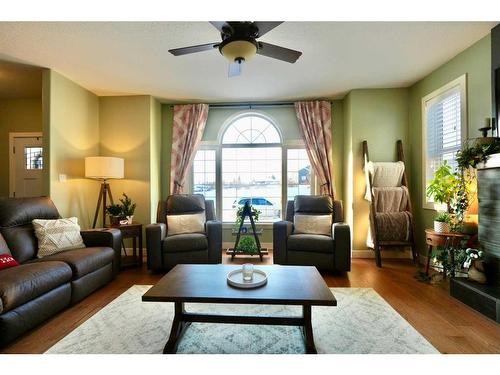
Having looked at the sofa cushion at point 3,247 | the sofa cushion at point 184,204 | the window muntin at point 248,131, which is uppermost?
the window muntin at point 248,131

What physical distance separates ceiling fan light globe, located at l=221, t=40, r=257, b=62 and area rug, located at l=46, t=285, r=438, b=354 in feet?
6.95

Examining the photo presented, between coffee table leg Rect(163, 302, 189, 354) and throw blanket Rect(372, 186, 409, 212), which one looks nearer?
coffee table leg Rect(163, 302, 189, 354)

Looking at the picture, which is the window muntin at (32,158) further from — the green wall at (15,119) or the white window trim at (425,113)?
the white window trim at (425,113)

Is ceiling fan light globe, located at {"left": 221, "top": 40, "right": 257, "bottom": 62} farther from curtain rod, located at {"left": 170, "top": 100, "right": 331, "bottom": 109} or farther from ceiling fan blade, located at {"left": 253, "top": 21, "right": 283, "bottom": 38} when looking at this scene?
curtain rod, located at {"left": 170, "top": 100, "right": 331, "bottom": 109}

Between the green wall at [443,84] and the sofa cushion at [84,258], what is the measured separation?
417 cm

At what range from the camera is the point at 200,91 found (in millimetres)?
3896

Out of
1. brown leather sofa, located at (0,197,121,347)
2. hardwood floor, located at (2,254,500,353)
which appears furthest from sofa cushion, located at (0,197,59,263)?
hardwood floor, located at (2,254,500,353)

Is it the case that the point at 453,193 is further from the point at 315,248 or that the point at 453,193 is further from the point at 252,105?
the point at 252,105

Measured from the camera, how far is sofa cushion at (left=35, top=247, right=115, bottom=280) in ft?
7.67

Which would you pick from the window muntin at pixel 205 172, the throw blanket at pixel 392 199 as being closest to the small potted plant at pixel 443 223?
the throw blanket at pixel 392 199

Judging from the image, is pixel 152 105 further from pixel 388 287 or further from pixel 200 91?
pixel 388 287

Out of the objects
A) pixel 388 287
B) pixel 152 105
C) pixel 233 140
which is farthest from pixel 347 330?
pixel 152 105

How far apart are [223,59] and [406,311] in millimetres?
3189

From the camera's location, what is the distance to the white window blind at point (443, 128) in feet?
9.80
